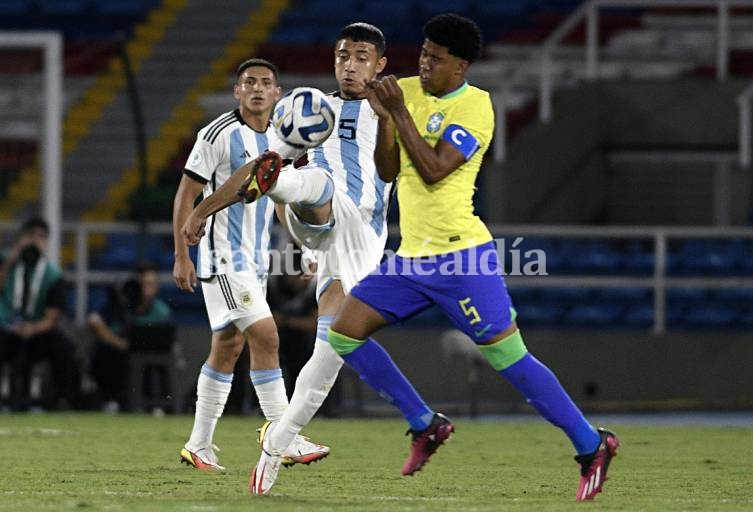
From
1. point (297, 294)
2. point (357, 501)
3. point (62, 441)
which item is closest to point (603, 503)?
point (357, 501)

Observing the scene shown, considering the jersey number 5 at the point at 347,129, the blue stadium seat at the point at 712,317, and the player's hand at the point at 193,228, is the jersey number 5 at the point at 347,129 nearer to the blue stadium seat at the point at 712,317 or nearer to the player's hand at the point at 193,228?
the player's hand at the point at 193,228

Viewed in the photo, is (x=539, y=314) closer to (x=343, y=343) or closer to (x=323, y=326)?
(x=323, y=326)

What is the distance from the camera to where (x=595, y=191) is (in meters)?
19.3

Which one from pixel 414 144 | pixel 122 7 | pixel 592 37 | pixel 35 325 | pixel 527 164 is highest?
pixel 122 7

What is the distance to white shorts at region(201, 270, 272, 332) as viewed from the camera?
8781mm

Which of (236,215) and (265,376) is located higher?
(236,215)

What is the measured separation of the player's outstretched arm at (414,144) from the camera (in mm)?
6738

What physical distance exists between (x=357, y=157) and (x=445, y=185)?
5.56ft

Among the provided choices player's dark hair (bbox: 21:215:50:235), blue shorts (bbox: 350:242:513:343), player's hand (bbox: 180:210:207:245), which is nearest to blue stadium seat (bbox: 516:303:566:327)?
player's dark hair (bbox: 21:215:50:235)

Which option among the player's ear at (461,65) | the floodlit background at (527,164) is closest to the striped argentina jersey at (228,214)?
the player's ear at (461,65)

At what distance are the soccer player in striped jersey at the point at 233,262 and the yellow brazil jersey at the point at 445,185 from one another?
192cm

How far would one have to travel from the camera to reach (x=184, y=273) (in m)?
8.43

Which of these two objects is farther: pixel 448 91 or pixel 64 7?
pixel 64 7

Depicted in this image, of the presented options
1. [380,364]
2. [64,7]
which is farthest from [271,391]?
[64,7]
